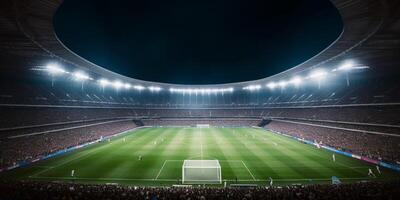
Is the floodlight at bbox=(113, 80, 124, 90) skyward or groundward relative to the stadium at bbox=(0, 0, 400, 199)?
skyward

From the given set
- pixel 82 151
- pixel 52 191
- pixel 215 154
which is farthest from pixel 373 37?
pixel 82 151

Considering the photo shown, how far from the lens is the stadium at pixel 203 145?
13.1 metres

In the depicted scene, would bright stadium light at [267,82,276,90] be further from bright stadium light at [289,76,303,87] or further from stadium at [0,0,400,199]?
stadium at [0,0,400,199]

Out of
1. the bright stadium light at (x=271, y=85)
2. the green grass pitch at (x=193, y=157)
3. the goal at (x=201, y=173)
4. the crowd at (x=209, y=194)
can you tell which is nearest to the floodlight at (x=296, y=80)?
the bright stadium light at (x=271, y=85)

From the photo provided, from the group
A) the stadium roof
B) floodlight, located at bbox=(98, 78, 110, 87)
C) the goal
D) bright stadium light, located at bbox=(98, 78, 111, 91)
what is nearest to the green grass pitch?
the goal

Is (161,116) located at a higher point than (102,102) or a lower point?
lower

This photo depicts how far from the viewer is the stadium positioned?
42.9 ft

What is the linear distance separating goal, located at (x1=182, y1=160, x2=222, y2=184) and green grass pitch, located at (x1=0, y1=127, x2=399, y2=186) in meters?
0.94

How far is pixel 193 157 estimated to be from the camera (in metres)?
28.6

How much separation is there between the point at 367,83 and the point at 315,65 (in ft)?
38.1

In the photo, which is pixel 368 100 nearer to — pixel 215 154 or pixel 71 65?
pixel 215 154

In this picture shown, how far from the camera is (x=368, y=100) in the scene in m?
34.9

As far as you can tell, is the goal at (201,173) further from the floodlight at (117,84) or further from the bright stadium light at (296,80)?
the floodlight at (117,84)

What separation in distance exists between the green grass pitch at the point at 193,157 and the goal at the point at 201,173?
3.08ft
